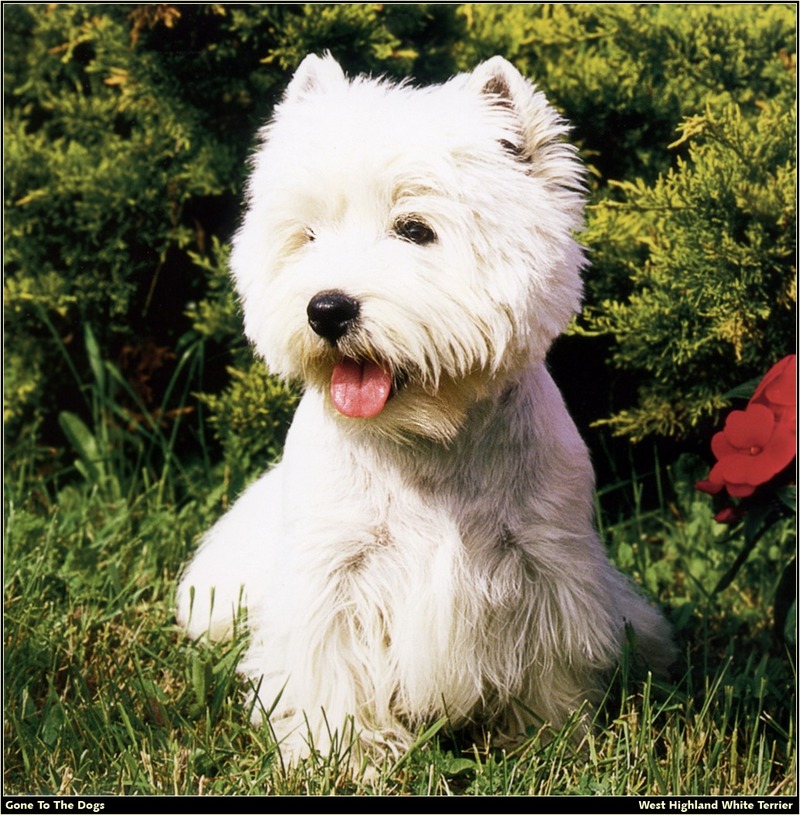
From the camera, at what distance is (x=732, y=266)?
12.1ft

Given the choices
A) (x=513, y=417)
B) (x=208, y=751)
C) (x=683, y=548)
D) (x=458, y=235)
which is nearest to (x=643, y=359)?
(x=683, y=548)

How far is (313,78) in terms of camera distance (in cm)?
281

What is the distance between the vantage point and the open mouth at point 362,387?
2.50m

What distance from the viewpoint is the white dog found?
2473 millimetres

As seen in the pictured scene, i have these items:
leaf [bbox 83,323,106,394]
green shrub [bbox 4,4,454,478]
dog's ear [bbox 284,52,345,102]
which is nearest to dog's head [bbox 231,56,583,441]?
dog's ear [bbox 284,52,345,102]

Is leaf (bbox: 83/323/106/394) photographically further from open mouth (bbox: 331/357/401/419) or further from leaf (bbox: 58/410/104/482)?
open mouth (bbox: 331/357/401/419)

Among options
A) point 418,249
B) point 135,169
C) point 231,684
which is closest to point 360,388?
point 418,249

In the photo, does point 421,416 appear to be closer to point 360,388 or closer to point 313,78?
point 360,388

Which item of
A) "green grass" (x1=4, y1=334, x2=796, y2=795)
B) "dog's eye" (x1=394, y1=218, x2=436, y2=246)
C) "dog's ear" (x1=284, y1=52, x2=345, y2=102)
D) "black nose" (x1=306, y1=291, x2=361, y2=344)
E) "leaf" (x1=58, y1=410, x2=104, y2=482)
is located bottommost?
"green grass" (x1=4, y1=334, x2=796, y2=795)

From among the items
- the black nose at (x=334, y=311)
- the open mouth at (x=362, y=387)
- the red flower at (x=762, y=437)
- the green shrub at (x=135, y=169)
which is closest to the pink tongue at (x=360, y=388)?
the open mouth at (x=362, y=387)

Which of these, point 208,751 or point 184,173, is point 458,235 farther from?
point 184,173

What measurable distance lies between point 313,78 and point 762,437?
5.16 ft

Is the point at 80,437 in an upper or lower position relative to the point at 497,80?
lower

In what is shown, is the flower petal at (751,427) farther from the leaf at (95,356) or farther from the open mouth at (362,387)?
the leaf at (95,356)
